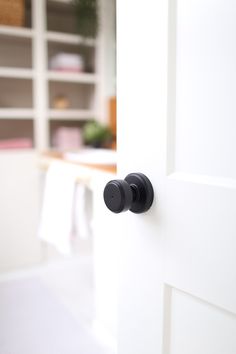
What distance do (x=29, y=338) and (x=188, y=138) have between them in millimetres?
1301

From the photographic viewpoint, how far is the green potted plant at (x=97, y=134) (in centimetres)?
207

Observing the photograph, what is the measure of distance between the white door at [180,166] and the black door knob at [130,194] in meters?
0.01

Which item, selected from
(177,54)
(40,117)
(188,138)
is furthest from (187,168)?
(40,117)

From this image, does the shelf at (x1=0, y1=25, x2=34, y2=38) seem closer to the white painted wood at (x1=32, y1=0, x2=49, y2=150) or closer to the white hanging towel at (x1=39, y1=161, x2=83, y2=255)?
the white painted wood at (x1=32, y1=0, x2=49, y2=150)

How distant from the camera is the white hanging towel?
1562 mm

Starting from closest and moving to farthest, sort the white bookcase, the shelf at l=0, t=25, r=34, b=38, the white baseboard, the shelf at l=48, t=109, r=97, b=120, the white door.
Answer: the white door
the white baseboard
the shelf at l=0, t=25, r=34, b=38
the white bookcase
the shelf at l=48, t=109, r=97, b=120

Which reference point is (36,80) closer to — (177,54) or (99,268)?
(99,268)

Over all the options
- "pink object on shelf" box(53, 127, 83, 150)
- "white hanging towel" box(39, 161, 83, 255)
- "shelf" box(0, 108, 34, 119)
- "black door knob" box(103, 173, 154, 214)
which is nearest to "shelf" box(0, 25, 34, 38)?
"shelf" box(0, 108, 34, 119)

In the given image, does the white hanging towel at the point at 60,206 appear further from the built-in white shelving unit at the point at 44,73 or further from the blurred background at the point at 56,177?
the built-in white shelving unit at the point at 44,73

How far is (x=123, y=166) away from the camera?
600 millimetres

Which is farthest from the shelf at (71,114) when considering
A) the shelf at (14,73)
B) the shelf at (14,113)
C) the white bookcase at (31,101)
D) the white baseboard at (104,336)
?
the white baseboard at (104,336)

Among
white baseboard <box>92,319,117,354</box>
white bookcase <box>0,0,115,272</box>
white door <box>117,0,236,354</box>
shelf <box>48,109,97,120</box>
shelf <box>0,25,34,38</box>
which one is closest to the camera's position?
white door <box>117,0,236,354</box>

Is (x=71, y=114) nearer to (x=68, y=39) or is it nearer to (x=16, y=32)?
(x=68, y=39)

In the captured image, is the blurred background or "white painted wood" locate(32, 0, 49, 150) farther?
"white painted wood" locate(32, 0, 49, 150)
